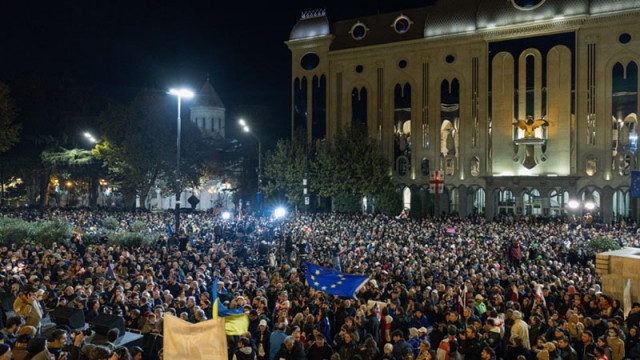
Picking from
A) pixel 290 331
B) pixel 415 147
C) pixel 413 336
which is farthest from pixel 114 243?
pixel 415 147

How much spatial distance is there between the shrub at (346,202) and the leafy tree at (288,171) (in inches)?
128

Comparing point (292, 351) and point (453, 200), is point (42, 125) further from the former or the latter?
point (292, 351)

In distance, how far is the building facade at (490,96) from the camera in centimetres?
4053

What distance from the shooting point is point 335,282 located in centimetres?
1230

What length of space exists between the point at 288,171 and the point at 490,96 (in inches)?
741

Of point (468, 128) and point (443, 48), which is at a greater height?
point (443, 48)

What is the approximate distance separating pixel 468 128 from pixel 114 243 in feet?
109

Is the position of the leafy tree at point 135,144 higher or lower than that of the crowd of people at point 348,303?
higher

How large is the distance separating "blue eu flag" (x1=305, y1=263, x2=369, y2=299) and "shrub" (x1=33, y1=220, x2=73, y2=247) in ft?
48.6

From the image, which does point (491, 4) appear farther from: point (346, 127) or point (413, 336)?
point (413, 336)

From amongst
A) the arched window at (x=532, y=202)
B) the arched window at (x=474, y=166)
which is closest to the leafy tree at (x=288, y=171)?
the arched window at (x=474, y=166)

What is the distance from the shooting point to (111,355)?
649cm

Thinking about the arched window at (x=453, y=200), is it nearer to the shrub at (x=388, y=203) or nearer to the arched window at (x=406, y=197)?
the arched window at (x=406, y=197)

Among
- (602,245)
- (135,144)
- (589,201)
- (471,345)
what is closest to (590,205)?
(589,201)
